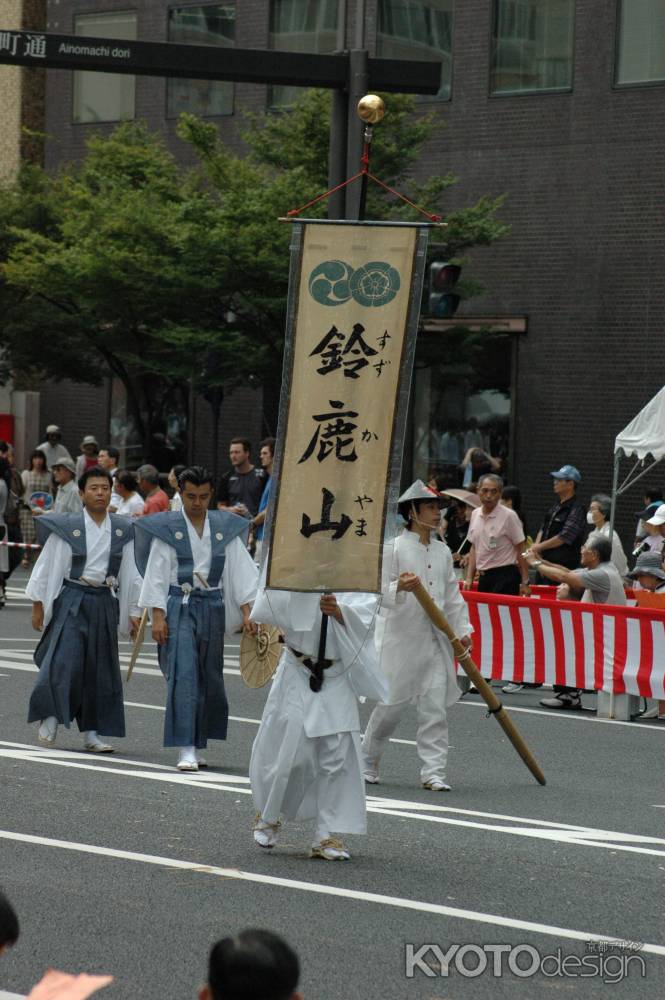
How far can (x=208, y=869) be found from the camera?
711cm

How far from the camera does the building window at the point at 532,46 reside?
25.0 metres

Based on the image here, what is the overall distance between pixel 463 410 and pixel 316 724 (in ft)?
61.9

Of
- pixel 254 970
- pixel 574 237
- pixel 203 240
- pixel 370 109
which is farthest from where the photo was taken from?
pixel 574 237

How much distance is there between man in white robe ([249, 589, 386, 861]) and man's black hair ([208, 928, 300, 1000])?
479cm

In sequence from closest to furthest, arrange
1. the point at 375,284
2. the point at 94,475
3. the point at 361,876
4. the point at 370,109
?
the point at 361,876, the point at 375,284, the point at 94,475, the point at 370,109

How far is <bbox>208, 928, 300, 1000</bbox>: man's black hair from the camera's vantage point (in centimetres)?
264

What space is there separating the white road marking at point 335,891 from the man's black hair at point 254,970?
3625 mm

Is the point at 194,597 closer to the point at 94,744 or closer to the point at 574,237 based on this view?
the point at 94,744

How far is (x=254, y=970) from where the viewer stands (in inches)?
104

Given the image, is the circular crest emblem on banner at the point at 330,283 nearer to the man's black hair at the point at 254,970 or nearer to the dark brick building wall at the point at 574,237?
the man's black hair at the point at 254,970

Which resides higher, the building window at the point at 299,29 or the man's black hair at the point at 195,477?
the building window at the point at 299,29

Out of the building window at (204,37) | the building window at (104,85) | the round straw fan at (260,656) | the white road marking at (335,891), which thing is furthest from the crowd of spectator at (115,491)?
the building window at (104,85)

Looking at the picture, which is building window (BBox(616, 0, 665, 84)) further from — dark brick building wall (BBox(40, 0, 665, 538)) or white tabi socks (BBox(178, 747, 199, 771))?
white tabi socks (BBox(178, 747, 199, 771))

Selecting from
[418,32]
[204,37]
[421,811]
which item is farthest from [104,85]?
[421,811]
